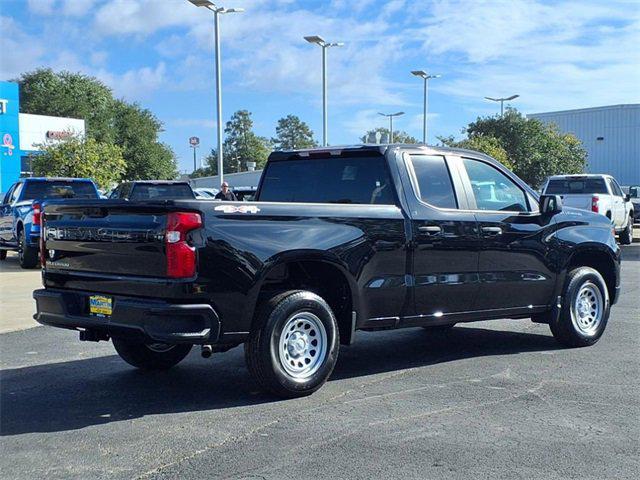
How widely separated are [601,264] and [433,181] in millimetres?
2642

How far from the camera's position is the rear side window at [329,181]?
6.73 m

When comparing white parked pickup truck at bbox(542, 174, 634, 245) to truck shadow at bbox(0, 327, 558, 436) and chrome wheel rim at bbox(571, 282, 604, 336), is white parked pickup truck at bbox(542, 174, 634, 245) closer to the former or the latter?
truck shadow at bbox(0, 327, 558, 436)

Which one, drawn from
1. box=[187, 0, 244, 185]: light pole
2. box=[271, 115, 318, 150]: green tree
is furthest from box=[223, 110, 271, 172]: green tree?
box=[187, 0, 244, 185]: light pole

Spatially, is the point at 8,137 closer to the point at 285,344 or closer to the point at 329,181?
the point at 329,181

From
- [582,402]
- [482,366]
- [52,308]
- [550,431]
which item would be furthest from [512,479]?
[52,308]

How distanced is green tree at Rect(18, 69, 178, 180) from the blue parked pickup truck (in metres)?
42.2

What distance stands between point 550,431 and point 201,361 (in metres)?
3.46

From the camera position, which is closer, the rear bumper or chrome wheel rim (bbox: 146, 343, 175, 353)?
the rear bumper

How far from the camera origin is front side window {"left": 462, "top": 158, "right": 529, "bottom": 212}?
7254 mm

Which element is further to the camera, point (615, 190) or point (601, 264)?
point (615, 190)

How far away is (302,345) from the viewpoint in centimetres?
591

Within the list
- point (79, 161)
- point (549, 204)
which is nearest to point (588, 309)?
point (549, 204)

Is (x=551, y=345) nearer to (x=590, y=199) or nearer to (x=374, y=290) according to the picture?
(x=374, y=290)

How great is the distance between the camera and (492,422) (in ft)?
17.1
